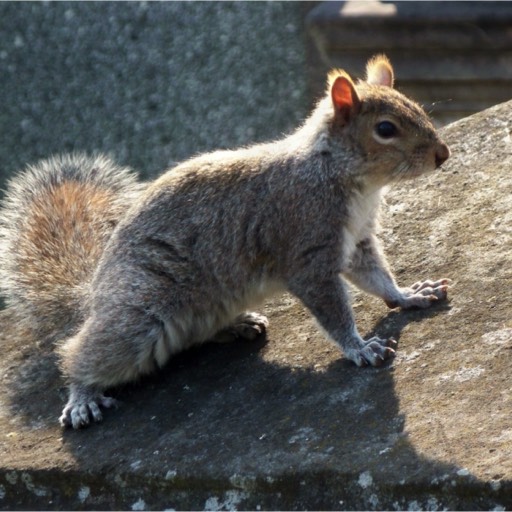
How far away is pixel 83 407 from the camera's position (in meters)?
3.17

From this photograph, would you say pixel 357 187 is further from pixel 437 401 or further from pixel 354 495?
pixel 354 495

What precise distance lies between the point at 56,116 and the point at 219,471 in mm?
4218

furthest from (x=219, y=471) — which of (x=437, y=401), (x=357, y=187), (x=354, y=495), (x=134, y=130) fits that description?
(x=134, y=130)

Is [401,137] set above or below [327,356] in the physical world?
above

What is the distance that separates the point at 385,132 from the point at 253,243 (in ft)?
1.54

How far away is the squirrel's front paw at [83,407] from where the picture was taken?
3.14 meters

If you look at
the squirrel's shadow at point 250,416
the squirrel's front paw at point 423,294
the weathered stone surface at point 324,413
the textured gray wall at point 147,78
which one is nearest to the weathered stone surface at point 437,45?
the textured gray wall at point 147,78

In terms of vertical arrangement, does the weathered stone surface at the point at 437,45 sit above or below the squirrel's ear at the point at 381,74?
below

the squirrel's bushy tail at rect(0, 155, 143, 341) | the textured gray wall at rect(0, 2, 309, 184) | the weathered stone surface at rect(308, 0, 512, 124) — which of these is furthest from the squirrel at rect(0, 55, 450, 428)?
the textured gray wall at rect(0, 2, 309, 184)

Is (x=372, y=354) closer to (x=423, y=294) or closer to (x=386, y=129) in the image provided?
(x=423, y=294)

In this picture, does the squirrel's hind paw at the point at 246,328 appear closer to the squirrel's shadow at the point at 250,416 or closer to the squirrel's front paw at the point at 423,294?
the squirrel's shadow at the point at 250,416

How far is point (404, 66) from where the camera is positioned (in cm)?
581

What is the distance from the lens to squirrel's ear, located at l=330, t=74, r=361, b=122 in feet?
10.8

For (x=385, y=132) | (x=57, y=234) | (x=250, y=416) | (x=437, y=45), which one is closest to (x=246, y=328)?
(x=250, y=416)
